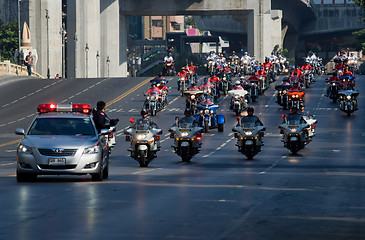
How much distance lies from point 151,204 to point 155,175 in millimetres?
8002

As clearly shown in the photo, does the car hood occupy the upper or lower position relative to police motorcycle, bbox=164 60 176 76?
lower

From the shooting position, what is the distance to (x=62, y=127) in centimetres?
2166

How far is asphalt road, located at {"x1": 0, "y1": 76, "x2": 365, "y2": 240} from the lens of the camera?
12844 mm

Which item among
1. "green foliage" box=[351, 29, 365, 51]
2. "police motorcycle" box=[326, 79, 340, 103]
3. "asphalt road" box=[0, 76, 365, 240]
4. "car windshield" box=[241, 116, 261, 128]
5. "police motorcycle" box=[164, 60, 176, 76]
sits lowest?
"asphalt road" box=[0, 76, 365, 240]

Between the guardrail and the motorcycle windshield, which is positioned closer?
the motorcycle windshield

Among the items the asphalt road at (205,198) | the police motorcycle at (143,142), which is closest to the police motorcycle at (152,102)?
the asphalt road at (205,198)

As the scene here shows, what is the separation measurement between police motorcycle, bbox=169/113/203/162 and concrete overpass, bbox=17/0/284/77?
83.0 meters

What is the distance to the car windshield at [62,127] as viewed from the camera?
2133 centimetres

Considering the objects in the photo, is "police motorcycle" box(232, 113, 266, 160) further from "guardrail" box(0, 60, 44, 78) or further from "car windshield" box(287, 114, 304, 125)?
"guardrail" box(0, 60, 44, 78)

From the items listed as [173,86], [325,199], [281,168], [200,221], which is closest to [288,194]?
[325,199]

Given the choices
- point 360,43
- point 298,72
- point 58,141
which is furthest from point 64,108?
point 360,43

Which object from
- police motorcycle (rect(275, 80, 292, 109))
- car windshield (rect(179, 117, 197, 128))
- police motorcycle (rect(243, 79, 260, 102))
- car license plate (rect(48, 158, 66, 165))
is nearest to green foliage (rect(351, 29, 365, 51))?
police motorcycle (rect(243, 79, 260, 102))

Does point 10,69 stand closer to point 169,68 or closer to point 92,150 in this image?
point 169,68

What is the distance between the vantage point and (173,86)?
72125 mm
